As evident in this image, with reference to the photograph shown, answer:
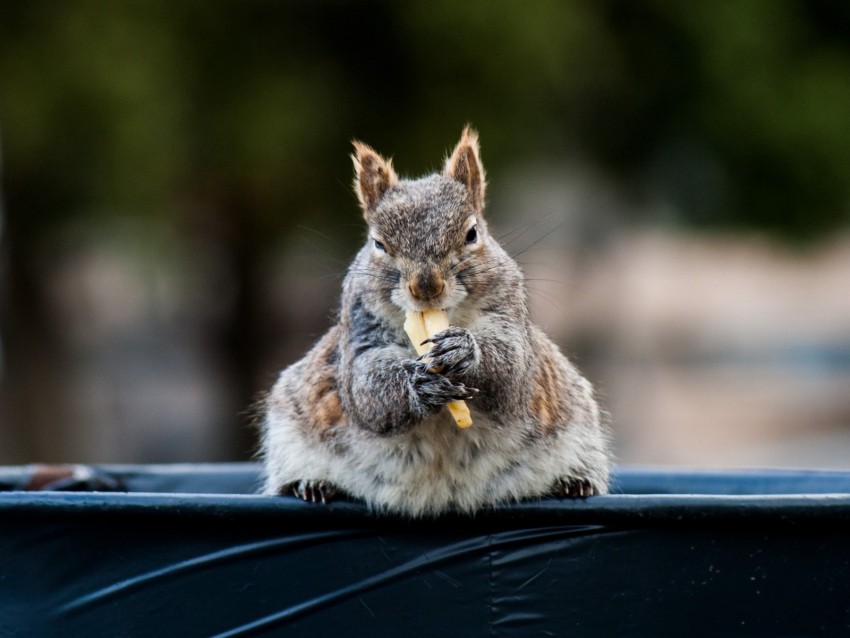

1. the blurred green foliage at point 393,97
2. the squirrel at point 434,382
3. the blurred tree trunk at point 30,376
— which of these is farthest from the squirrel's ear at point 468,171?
the blurred tree trunk at point 30,376

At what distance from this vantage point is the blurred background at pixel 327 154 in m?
5.99

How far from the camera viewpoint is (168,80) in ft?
19.9

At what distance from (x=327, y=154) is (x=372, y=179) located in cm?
455

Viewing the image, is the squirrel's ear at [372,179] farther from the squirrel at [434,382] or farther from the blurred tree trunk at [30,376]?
the blurred tree trunk at [30,376]

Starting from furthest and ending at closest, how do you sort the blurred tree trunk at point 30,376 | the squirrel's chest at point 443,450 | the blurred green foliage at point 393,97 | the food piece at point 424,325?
the blurred tree trunk at point 30,376, the blurred green foliage at point 393,97, the squirrel's chest at point 443,450, the food piece at point 424,325

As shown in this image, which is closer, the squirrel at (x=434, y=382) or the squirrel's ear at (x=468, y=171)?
the squirrel at (x=434, y=382)

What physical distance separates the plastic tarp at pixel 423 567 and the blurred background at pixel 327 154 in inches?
99.4

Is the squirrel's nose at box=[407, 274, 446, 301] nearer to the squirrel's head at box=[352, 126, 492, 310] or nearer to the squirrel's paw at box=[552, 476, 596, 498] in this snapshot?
the squirrel's head at box=[352, 126, 492, 310]

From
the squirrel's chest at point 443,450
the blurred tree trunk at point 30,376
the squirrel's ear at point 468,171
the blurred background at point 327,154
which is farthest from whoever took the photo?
the blurred tree trunk at point 30,376

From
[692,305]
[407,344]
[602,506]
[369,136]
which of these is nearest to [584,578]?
[602,506]

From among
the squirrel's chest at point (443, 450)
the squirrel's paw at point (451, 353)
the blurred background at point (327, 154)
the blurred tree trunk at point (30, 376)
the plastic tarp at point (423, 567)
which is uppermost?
the blurred background at point (327, 154)

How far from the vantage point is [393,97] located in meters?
7.01

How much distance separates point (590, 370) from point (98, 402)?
450 cm

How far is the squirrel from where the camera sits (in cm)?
219
